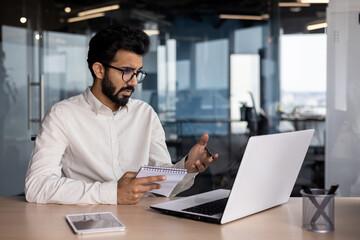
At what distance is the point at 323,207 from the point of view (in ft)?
5.00

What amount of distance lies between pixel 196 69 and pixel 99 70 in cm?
402

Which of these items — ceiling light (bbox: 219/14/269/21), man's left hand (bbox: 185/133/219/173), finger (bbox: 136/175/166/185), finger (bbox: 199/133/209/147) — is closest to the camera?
finger (bbox: 136/175/166/185)

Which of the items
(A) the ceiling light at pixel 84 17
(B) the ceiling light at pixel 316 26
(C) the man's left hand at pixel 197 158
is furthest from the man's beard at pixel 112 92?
(B) the ceiling light at pixel 316 26

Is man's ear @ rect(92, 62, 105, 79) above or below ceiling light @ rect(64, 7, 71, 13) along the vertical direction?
below

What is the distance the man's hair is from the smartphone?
0.86m

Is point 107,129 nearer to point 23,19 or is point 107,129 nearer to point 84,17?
point 23,19

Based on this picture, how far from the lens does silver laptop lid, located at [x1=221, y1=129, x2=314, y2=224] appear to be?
4.97 feet

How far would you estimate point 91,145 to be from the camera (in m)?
2.33

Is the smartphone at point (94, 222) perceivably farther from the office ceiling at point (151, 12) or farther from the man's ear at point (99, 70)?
the office ceiling at point (151, 12)

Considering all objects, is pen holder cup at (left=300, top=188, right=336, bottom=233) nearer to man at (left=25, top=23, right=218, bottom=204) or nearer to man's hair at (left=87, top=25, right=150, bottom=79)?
man at (left=25, top=23, right=218, bottom=204)

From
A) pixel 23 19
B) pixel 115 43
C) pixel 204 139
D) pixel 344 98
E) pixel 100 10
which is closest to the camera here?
pixel 204 139

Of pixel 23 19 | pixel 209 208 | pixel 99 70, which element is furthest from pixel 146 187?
pixel 23 19

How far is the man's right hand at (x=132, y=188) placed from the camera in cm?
187

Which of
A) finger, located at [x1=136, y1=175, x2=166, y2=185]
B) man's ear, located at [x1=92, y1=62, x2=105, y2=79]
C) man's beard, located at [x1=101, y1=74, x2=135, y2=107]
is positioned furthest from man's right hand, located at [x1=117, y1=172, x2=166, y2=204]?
man's ear, located at [x1=92, y1=62, x2=105, y2=79]
